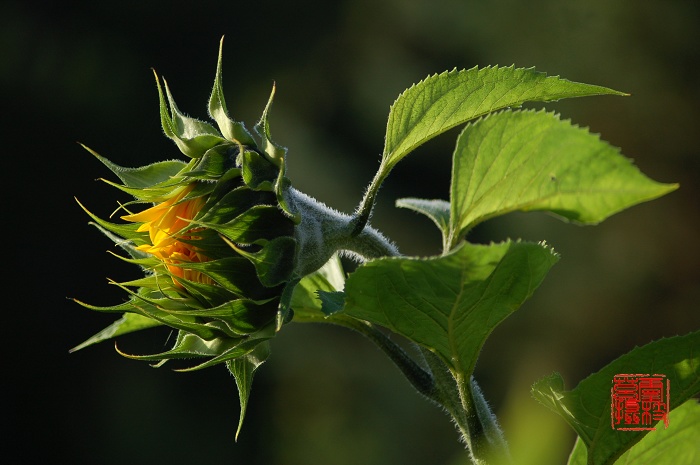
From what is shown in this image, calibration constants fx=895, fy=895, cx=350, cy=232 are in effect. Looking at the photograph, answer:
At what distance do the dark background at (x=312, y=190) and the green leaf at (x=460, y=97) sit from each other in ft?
11.3

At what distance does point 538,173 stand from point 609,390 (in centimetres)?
15

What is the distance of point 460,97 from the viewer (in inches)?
22.7

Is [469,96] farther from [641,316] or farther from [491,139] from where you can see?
[641,316]

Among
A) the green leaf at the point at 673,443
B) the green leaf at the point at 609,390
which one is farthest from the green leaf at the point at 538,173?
the green leaf at the point at 673,443

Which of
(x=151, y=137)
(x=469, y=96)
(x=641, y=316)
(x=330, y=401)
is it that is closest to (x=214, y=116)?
(x=469, y=96)

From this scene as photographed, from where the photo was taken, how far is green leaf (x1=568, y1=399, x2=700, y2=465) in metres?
0.66

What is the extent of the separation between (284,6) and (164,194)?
524 cm

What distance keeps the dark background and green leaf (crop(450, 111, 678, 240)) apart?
11.3 feet

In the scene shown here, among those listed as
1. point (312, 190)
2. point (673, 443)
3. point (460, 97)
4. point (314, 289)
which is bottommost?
point (673, 443)

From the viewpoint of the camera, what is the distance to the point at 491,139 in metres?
0.57

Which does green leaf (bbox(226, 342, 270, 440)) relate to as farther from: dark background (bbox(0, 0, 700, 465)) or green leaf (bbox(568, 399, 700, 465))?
dark background (bbox(0, 0, 700, 465))

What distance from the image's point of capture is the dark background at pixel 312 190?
4.45m

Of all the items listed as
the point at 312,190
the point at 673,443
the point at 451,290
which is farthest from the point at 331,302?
the point at 312,190

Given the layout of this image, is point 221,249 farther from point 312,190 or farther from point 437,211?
point 312,190
